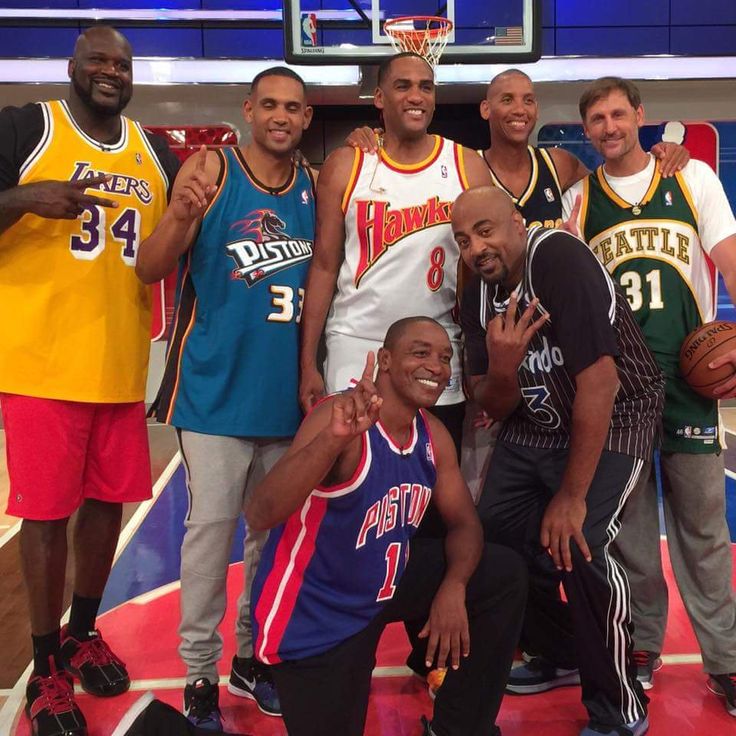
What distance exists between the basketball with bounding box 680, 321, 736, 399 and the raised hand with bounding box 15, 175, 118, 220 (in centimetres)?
204

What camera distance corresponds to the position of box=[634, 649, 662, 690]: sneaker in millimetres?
2801

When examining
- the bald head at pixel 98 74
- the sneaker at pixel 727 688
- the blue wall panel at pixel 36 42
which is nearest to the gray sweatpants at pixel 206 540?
the bald head at pixel 98 74

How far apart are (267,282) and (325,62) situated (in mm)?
4239

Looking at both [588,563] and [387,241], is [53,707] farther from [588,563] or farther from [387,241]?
[387,241]

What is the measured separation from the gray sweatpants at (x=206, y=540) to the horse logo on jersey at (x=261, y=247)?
22.1 inches

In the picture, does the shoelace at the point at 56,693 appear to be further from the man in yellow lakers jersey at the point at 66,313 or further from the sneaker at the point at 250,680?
the sneaker at the point at 250,680

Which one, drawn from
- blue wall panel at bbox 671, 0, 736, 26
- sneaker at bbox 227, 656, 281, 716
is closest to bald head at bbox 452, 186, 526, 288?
sneaker at bbox 227, 656, 281, 716

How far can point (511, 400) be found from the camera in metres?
2.61

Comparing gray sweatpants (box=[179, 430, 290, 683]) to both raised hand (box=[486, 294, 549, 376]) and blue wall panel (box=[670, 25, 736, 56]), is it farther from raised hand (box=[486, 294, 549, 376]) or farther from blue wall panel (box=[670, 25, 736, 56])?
blue wall panel (box=[670, 25, 736, 56])

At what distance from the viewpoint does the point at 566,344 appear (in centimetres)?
233

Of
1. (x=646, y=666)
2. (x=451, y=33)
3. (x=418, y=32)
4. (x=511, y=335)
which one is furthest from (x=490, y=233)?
(x=451, y=33)

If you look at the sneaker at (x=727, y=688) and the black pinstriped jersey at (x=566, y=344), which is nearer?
the black pinstriped jersey at (x=566, y=344)

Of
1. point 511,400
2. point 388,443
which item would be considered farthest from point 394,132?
point 388,443

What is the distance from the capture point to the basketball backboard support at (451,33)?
631cm
